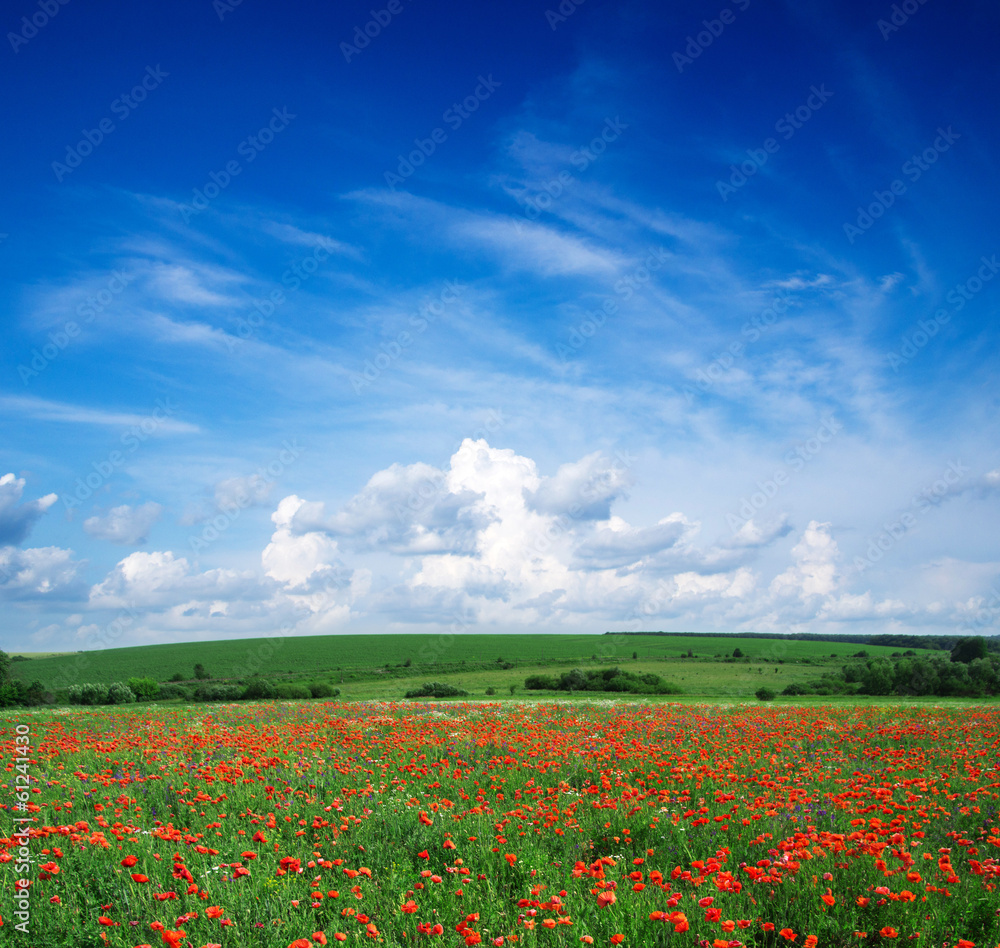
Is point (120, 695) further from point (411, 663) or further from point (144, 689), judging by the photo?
point (411, 663)

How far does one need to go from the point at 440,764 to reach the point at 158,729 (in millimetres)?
9676

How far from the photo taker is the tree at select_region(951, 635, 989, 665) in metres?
56.7

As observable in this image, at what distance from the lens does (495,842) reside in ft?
24.5

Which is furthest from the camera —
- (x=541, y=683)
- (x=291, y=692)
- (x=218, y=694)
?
(x=541, y=683)

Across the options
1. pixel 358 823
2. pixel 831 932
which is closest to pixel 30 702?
pixel 358 823

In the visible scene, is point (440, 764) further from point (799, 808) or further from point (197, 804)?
point (799, 808)

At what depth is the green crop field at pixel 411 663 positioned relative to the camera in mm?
64500

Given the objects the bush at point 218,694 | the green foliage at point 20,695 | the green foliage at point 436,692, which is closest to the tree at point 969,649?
the green foliage at point 436,692

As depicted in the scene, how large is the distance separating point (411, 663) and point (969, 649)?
6334cm

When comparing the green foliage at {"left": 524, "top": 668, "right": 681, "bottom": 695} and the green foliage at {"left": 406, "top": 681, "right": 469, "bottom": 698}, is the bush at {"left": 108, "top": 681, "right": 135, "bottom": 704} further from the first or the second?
the green foliage at {"left": 524, "top": 668, "right": 681, "bottom": 695}

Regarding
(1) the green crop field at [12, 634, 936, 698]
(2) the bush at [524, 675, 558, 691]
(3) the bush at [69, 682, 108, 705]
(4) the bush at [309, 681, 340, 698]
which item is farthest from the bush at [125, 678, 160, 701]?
(2) the bush at [524, 675, 558, 691]

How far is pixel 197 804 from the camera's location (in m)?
9.13

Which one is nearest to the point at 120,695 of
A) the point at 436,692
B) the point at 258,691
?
the point at 258,691

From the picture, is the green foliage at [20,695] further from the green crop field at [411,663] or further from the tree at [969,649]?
the tree at [969,649]
